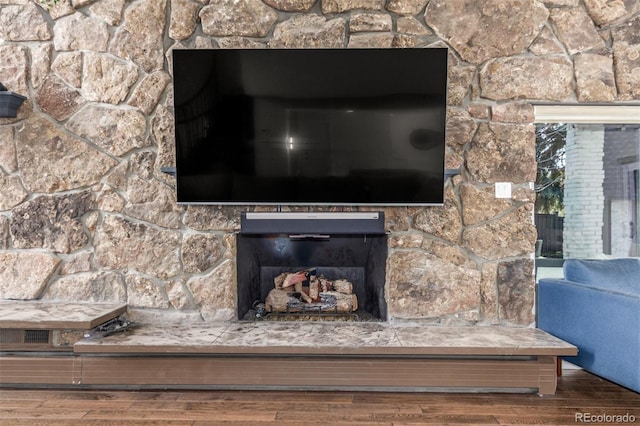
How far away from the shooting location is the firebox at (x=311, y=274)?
2684mm

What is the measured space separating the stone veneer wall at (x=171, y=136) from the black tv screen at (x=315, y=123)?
0.19 m

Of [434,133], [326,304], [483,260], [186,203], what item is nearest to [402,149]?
[434,133]

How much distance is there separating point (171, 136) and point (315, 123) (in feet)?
3.02

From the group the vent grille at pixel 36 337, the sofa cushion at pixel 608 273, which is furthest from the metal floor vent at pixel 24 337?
the sofa cushion at pixel 608 273

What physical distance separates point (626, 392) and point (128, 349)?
2692 millimetres

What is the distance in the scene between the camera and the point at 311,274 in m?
2.88

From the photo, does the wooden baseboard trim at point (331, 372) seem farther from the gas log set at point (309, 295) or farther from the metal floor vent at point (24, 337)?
the gas log set at point (309, 295)

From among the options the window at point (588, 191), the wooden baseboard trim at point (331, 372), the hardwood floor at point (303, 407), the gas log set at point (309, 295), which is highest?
the window at point (588, 191)

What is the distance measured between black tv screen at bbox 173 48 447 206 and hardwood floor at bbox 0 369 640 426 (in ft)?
3.59

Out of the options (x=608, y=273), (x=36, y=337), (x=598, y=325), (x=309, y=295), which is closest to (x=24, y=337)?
(x=36, y=337)

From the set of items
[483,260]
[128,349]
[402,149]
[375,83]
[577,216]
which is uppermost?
[375,83]

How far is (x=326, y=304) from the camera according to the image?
282 centimetres

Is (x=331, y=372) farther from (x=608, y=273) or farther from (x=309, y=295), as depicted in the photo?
(x=608, y=273)

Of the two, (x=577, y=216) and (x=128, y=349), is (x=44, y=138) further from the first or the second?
(x=577, y=216)
